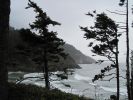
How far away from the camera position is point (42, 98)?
8.70 metres

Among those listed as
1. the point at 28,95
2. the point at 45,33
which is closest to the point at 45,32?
the point at 45,33

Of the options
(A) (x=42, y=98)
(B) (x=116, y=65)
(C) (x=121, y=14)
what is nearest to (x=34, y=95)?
(A) (x=42, y=98)

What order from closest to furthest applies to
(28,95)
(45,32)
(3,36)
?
(3,36) < (28,95) < (45,32)

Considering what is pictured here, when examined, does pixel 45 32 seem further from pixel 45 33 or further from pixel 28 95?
pixel 28 95

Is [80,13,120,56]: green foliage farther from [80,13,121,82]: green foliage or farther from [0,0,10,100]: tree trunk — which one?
[0,0,10,100]: tree trunk

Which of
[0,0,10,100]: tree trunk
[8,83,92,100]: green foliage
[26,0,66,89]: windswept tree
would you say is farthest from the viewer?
[26,0,66,89]: windswept tree

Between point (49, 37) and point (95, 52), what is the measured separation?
460 centimetres

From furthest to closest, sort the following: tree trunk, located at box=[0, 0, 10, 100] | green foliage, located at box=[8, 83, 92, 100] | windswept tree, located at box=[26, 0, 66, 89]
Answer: windswept tree, located at box=[26, 0, 66, 89] → green foliage, located at box=[8, 83, 92, 100] → tree trunk, located at box=[0, 0, 10, 100]

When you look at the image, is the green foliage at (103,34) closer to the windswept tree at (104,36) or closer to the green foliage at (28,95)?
the windswept tree at (104,36)

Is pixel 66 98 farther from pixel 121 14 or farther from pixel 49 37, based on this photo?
pixel 49 37

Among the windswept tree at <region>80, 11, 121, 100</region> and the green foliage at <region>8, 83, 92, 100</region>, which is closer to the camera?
the green foliage at <region>8, 83, 92, 100</region>

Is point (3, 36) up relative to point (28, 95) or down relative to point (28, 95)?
up

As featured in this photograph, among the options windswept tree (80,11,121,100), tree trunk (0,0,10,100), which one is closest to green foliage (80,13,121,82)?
windswept tree (80,11,121,100)

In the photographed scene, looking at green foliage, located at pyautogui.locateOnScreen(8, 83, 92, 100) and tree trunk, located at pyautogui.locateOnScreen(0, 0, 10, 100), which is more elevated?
tree trunk, located at pyautogui.locateOnScreen(0, 0, 10, 100)
